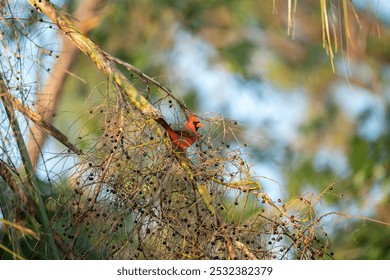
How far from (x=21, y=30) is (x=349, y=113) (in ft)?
20.4

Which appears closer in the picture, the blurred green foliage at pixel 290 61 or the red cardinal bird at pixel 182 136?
the red cardinal bird at pixel 182 136

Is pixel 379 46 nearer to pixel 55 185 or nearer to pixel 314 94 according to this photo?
pixel 314 94

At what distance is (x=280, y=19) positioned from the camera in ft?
26.3

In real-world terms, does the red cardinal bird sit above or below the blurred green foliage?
below

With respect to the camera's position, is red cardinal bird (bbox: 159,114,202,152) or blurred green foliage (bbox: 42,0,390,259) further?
blurred green foliage (bbox: 42,0,390,259)

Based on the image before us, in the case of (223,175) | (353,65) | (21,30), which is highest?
(353,65)

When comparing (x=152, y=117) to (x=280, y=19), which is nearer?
(x=152, y=117)

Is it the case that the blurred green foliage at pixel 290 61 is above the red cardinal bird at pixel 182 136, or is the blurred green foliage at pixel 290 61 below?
above

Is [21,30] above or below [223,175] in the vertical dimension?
above

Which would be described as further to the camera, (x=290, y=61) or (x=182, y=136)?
(x=290, y=61)

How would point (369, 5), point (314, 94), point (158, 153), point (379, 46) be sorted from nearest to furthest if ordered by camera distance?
1. point (369, 5)
2. point (158, 153)
3. point (379, 46)
4. point (314, 94)

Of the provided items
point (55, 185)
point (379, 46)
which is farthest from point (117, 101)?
point (379, 46)

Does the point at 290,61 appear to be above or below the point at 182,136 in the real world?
above

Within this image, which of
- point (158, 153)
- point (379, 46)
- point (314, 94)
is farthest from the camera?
point (314, 94)
